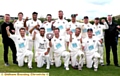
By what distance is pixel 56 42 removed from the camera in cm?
1045

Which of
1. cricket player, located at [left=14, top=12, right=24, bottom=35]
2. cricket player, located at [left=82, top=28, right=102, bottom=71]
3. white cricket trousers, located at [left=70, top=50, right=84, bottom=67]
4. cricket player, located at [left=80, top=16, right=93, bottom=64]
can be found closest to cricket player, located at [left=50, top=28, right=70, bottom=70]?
white cricket trousers, located at [left=70, top=50, right=84, bottom=67]

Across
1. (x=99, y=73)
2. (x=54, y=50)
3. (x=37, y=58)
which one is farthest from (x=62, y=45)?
(x=99, y=73)

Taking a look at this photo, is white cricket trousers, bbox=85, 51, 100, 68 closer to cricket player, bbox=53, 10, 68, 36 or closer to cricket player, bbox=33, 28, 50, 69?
cricket player, bbox=53, 10, 68, 36

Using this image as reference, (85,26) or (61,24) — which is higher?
(61,24)

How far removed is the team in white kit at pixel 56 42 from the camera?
33.9ft

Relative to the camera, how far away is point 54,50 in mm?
A: 10570

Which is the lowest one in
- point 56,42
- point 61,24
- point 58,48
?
point 58,48

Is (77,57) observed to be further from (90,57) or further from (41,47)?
(41,47)

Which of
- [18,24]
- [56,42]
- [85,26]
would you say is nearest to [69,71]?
[56,42]

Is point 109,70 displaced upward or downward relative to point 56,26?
downward

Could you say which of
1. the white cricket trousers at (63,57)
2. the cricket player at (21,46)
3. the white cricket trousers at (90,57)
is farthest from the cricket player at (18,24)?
the white cricket trousers at (90,57)

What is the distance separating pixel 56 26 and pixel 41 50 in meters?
1.13

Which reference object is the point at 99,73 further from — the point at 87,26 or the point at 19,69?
the point at 19,69

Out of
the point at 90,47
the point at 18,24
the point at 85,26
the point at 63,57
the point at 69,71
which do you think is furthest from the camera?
the point at 85,26
